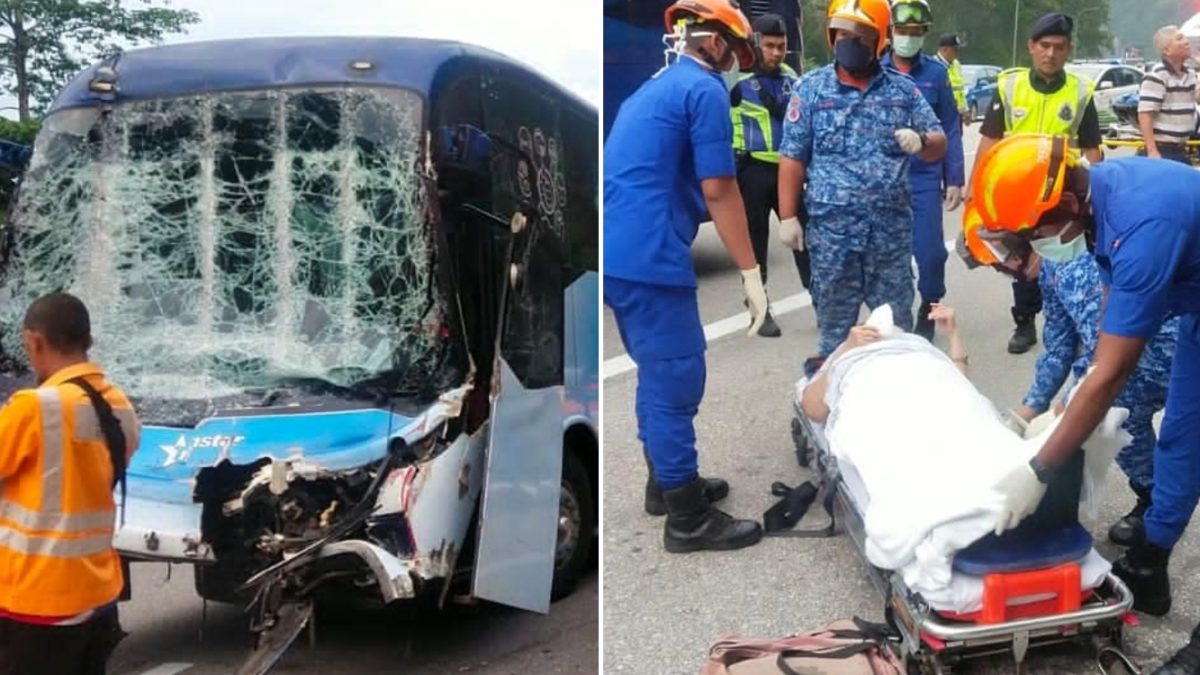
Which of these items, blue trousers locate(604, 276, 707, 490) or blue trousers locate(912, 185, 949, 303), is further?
blue trousers locate(912, 185, 949, 303)

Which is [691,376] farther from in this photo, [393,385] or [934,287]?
[934,287]

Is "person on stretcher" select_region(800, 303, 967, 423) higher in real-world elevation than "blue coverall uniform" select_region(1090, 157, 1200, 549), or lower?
lower

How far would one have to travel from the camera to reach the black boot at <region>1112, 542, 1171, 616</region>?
3217 mm

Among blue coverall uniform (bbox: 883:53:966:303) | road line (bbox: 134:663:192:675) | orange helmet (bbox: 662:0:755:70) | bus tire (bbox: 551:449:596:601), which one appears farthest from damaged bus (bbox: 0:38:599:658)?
blue coverall uniform (bbox: 883:53:966:303)

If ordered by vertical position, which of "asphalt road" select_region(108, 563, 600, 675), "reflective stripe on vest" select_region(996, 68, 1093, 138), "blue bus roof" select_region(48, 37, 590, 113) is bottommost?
"asphalt road" select_region(108, 563, 600, 675)

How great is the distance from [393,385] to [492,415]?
0.97 feet

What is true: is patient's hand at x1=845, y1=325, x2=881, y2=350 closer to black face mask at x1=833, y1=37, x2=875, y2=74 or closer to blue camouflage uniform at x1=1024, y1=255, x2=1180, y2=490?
blue camouflage uniform at x1=1024, y1=255, x2=1180, y2=490

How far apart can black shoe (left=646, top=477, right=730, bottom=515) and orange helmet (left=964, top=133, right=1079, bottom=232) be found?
1577mm

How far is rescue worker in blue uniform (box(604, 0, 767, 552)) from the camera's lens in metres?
3.50

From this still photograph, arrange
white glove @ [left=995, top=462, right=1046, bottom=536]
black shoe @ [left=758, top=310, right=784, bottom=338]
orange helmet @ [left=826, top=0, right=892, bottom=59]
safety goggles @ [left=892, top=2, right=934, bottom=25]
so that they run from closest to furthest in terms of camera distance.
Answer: white glove @ [left=995, top=462, right=1046, bottom=536], orange helmet @ [left=826, top=0, right=892, bottom=59], safety goggles @ [left=892, top=2, right=934, bottom=25], black shoe @ [left=758, top=310, right=784, bottom=338]

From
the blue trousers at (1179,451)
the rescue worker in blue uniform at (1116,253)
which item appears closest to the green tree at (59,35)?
the rescue worker in blue uniform at (1116,253)

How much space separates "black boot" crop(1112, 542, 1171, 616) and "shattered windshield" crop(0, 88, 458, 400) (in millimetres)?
1963

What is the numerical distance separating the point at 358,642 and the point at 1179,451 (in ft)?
8.12

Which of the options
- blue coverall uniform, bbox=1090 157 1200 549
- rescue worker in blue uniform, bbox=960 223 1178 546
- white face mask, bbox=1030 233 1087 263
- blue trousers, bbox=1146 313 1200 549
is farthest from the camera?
rescue worker in blue uniform, bbox=960 223 1178 546
